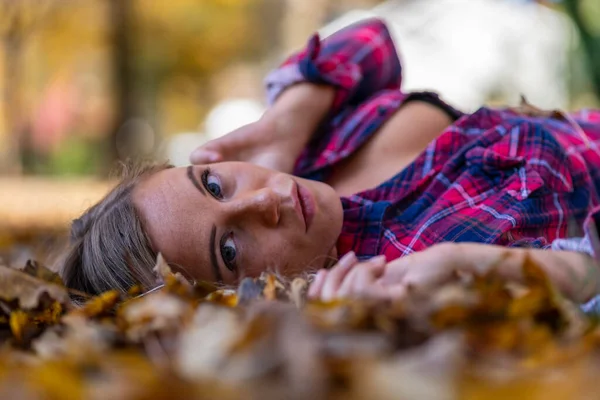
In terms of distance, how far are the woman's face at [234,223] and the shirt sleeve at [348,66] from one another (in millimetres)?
539

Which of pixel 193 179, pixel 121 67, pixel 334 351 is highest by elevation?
pixel 334 351

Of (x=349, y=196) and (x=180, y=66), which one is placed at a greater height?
(x=349, y=196)

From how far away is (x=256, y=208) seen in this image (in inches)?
47.4

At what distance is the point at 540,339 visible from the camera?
1.99ft

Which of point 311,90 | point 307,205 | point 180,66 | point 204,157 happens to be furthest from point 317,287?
point 180,66

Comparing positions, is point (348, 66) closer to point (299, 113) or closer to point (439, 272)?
point (299, 113)

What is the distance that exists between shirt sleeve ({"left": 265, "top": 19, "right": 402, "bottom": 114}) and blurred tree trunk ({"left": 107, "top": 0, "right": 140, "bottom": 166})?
3.39 metres

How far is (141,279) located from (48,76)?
442cm

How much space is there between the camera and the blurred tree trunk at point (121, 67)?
201 inches

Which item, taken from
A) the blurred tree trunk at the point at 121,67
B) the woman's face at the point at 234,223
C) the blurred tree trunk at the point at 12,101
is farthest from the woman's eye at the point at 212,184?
the blurred tree trunk at the point at 121,67

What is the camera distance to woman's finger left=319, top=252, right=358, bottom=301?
0.84m

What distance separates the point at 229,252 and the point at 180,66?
4.84 m

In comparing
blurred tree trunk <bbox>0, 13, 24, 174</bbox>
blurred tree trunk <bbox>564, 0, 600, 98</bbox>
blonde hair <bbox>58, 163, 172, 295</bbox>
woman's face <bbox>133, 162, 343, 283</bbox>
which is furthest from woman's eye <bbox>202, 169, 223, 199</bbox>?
blurred tree trunk <bbox>0, 13, 24, 174</bbox>

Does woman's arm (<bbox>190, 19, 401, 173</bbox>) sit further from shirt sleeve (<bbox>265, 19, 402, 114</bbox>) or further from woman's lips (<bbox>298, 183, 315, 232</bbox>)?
woman's lips (<bbox>298, 183, 315, 232</bbox>)
